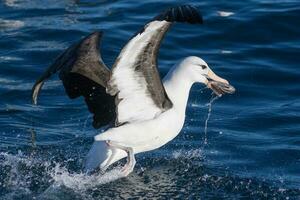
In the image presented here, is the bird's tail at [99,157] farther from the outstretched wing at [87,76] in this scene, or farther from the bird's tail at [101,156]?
the outstretched wing at [87,76]

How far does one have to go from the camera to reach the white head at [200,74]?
919 cm

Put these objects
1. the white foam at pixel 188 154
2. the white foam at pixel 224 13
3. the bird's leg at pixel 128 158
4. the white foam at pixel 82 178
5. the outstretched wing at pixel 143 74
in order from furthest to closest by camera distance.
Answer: the white foam at pixel 224 13
the white foam at pixel 188 154
the white foam at pixel 82 178
the bird's leg at pixel 128 158
the outstretched wing at pixel 143 74

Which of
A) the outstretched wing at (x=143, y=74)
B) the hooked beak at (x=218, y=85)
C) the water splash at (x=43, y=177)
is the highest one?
the outstretched wing at (x=143, y=74)

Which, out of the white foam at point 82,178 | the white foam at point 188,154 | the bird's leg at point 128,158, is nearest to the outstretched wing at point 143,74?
the bird's leg at point 128,158

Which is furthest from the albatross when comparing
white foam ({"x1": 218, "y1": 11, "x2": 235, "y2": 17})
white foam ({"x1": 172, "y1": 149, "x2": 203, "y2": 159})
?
white foam ({"x1": 218, "y1": 11, "x2": 235, "y2": 17})

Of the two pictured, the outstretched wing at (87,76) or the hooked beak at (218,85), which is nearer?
the outstretched wing at (87,76)

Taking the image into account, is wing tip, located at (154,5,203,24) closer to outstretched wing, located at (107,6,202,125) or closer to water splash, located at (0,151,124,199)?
outstretched wing, located at (107,6,202,125)

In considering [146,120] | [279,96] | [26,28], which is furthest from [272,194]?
[26,28]

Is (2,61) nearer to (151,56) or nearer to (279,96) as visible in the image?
(279,96)

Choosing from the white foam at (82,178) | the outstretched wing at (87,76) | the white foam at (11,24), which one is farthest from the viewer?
the white foam at (11,24)

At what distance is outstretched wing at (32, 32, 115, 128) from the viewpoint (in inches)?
330

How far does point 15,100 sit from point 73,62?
373 centimetres

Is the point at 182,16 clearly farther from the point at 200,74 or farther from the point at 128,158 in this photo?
the point at 128,158

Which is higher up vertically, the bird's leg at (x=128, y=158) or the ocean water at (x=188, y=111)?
the bird's leg at (x=128, y=158)
